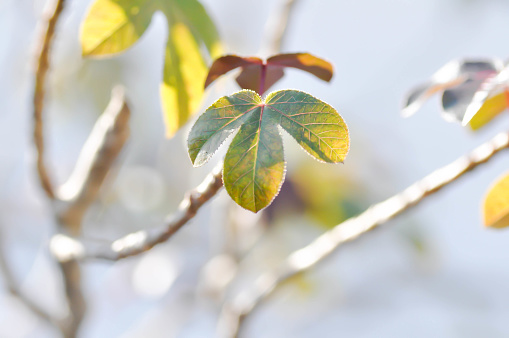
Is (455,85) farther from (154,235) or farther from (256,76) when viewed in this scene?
(154,235)

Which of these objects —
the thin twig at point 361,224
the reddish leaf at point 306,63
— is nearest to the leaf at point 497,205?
the thin twig at point 361,224

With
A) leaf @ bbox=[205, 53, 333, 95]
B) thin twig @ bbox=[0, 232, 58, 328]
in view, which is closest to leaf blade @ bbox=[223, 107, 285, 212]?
leaf @ bbox=[205, 53, 333, 95]

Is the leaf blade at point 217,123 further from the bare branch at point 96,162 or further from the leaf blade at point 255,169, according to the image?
the bare branch at point 96,162

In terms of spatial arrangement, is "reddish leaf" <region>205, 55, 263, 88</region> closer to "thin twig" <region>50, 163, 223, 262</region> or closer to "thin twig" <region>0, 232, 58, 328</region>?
"thin twig" <region>50, 163, 223, 262</region>

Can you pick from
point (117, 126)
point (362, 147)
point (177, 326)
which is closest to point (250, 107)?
point (117, 126)

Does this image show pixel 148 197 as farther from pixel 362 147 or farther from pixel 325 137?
pixel 325 137
